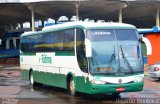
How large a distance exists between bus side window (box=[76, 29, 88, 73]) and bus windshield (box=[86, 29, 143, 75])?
385 mm

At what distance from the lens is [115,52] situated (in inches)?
567

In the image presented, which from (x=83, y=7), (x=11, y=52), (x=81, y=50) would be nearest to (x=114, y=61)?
(x=81, y=50)

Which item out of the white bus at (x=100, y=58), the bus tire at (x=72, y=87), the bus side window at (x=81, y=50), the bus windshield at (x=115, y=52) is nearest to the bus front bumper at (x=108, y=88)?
the white bus at (x=100, y=58)

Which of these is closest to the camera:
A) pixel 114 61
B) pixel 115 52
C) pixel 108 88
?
pixel 108 88

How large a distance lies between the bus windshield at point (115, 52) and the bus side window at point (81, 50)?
39cm

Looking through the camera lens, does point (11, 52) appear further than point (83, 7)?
No

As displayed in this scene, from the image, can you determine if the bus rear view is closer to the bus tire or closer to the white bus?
the white bus

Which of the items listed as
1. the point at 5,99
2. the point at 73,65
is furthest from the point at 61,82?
the point at 5,99

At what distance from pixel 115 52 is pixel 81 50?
132 cm

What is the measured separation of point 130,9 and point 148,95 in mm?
56172

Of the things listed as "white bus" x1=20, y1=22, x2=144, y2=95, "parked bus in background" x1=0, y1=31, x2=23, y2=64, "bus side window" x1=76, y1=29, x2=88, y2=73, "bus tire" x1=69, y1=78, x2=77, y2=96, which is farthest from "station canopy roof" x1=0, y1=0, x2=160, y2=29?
"bus side window" x1=76, y1=29, x2=88, y2=73

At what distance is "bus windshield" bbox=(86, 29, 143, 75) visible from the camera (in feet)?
46.6

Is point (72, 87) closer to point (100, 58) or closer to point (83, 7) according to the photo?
point (100, 58)

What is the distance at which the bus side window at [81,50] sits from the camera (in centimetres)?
1476
